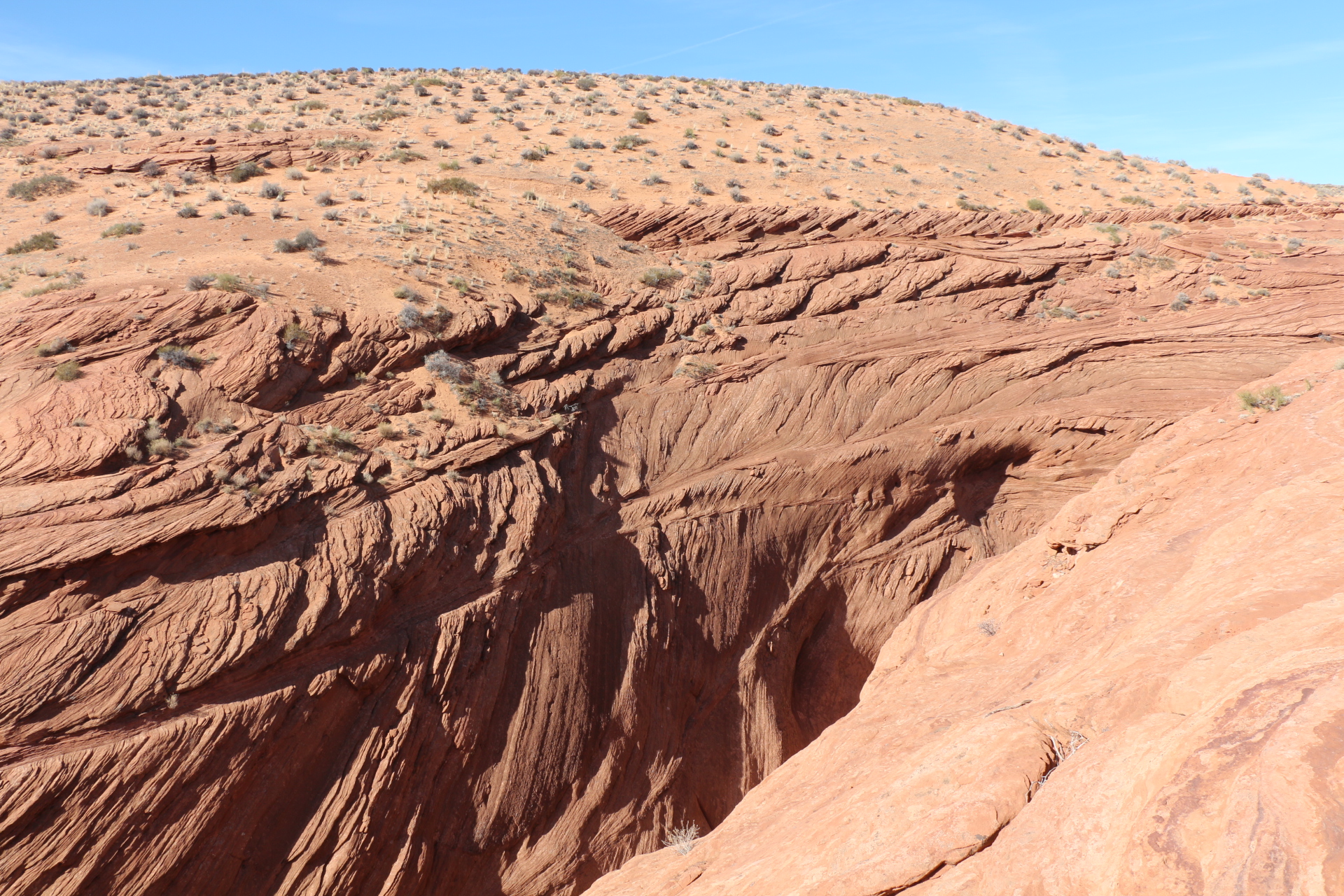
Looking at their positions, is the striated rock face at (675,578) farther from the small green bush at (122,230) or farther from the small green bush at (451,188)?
the small green bush at (122,230)

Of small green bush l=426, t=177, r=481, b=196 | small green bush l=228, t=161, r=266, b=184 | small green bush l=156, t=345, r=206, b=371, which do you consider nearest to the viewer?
small green bush l=156, t=345, r=206, b=371

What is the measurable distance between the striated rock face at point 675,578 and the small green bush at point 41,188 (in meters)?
9.40

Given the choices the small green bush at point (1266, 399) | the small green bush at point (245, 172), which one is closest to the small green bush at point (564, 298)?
the small green bush at point (245, 172)

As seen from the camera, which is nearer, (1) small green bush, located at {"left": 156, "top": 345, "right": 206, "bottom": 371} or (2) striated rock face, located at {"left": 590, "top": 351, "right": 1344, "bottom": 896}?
(2) striated rock face, located at {"left": 590, "top": 351, "right": 1344, "bottom": 896}

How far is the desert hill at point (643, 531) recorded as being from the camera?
610 centimetres

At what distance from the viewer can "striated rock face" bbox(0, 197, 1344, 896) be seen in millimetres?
6156

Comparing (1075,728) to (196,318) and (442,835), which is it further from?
(196,318)

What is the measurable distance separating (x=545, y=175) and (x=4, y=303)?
42.9 ft

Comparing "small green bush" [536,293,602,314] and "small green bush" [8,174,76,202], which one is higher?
"small green bush" [8,174,76,202]

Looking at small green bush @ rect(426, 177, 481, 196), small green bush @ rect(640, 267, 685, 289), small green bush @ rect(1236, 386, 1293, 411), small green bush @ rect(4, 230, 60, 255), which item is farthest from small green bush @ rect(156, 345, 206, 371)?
small green bush @ rect(1236, 386, 1293, 411)

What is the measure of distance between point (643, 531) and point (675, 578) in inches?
41.6

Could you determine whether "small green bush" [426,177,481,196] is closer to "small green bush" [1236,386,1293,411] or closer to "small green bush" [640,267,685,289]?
"small green bush" [640,267,685,289]

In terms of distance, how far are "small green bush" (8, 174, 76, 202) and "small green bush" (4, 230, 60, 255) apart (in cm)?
446

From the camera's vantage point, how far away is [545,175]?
20.8 meters
